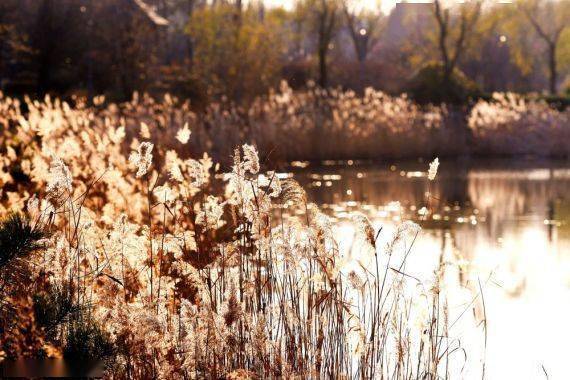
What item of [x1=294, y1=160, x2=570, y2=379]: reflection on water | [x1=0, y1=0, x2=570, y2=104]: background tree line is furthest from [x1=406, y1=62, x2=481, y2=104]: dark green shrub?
[x1=294, y1=160, x2=570, y2=379]: reflection on water

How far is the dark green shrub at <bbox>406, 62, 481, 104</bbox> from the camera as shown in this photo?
1284 inches

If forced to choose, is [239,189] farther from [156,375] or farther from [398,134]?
[398,134]

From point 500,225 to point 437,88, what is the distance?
21181mm

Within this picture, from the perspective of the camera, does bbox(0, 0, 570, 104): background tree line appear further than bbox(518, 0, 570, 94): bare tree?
No

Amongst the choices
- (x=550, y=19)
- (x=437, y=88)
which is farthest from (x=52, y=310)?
(x=550, y=19)

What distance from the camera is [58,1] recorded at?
3272 cm

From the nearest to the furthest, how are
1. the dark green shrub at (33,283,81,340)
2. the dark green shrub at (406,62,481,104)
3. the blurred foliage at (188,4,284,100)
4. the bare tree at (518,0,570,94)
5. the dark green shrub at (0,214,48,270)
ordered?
the dark green shrub at (0,214,48,270) → the dark green shrub at (33,283,81,340) → the dark green shrub at (406,62,481,104) → the blurred foliage at (188,4,284,100) → the bare tree at (518,0,570,94)

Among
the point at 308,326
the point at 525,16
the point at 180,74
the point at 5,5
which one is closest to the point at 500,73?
the point at 525,16

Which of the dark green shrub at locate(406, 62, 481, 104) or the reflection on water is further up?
the dark green shrub at locate(406, 62, 481, 104)

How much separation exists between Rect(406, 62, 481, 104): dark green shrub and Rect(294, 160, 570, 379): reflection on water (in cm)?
1187

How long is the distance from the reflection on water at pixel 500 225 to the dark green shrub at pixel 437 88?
1187 cm

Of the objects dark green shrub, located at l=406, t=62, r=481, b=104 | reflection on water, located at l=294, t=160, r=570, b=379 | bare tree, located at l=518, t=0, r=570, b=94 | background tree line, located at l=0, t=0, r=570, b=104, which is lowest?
reflection on water, located at l=294, t=160, r=570, b=379

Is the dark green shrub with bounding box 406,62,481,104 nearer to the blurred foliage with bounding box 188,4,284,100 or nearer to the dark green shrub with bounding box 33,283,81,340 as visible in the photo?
the blurred foliage with bounding box 188,4,284,100

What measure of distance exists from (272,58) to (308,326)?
32716 millimetres
